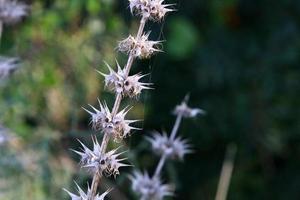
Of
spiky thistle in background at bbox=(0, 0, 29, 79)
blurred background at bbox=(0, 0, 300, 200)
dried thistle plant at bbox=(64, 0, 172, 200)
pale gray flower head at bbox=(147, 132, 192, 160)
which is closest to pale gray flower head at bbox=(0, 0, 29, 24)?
spiky thistle in background at bbox=(0, 0, 29, 79)

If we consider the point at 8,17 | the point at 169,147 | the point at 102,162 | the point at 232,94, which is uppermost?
the point at 232,94

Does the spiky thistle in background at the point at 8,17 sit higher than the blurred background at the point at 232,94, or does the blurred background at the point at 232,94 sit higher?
the blurred background at the point at 232,94

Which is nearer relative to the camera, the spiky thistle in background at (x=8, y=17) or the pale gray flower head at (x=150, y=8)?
the pale gray flower head at (x=150, y=8)

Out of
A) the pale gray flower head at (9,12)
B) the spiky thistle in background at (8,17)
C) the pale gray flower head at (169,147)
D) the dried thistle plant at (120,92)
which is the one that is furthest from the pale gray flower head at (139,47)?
the pale gray flower head at (9,12)

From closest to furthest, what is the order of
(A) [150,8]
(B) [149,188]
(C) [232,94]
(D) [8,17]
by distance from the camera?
(A) [150,8], (B) [149,188], (D) [8,17], (C) [232,94]

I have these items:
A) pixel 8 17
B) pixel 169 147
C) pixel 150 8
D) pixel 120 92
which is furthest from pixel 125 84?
pixel 8 17

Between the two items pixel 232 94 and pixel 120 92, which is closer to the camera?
pixel 120 92

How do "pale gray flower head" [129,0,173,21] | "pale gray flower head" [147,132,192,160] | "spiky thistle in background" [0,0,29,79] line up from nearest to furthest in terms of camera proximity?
"pale gray flower head" [129,0,173,21] → "pale gray flower head" [147,132,192,160] → "spiky thistle in background" [0,0,29,79]

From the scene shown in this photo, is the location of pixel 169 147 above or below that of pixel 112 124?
above

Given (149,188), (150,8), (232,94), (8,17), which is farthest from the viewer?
(232,94)

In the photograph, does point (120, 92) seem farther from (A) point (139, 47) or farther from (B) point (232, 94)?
(B) point (232, 94)

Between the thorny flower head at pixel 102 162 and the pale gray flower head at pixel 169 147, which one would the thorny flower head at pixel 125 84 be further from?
the pale gray flower head at pixel 169 147

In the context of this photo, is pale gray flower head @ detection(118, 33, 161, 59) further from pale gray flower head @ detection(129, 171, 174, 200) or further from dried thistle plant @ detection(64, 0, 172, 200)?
pale gray flower head @ detection(129, 171, 174, 200)
